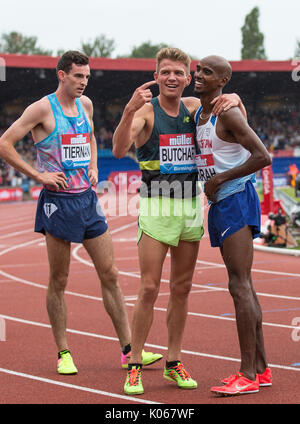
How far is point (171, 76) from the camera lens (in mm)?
4754

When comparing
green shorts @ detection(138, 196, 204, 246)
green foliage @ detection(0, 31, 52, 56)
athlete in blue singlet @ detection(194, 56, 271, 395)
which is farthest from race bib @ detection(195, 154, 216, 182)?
green foliage @ detection(0, 31, 52, 56)

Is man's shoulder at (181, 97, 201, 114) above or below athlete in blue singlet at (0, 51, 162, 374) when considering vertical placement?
above

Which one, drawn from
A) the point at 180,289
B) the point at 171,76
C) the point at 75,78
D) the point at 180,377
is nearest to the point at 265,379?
the point at 180,377

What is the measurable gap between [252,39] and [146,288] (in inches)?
2987

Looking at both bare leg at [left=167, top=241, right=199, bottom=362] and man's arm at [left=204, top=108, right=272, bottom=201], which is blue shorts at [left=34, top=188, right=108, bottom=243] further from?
man's arm at [left=204, top=108, right=272, bottom=201]

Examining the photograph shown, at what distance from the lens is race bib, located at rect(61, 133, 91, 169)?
5273mm

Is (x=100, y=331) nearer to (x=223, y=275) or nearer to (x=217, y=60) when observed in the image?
(x=217, y=60)

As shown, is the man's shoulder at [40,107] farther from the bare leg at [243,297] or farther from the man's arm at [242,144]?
the bare leg at [243,297]

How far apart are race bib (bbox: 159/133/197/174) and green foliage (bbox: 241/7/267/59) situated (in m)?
75.0

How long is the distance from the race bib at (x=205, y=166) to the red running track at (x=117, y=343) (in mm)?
1397

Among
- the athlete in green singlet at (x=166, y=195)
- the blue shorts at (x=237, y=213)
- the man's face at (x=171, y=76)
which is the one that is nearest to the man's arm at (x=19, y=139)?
the athlete in green singlet at (x=166, y=195)

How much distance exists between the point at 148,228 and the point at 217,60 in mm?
1193

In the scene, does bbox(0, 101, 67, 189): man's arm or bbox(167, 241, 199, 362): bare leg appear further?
bbox(0, 101, 67, 189): man's arm
